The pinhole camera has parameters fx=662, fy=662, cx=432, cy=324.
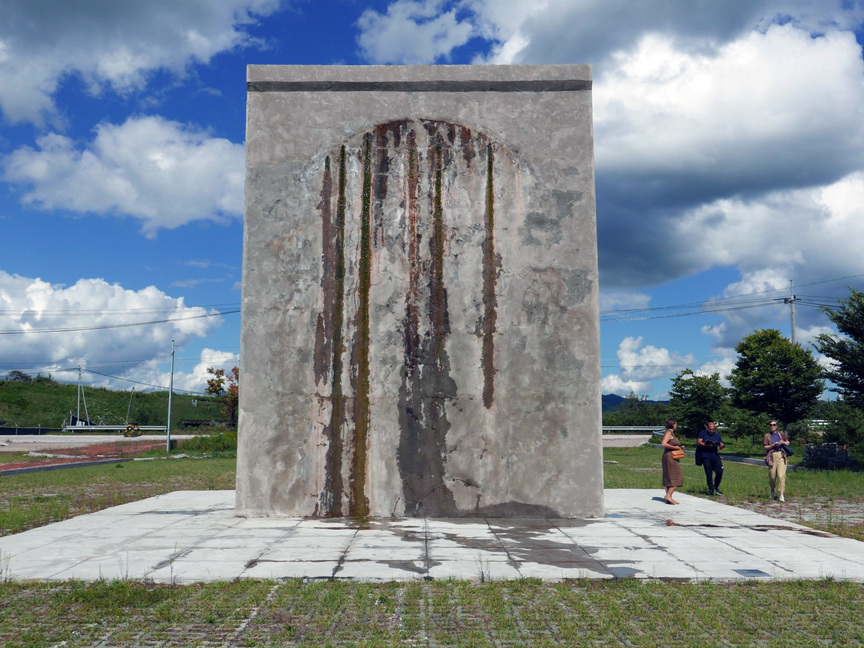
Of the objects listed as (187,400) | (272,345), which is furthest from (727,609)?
(187,400)

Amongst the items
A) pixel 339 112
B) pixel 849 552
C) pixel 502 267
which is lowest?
pixel 849 552

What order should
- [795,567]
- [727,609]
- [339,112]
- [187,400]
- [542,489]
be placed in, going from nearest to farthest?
[727,609]
[795,567]
[542,489]
[339,112]
[187,400]

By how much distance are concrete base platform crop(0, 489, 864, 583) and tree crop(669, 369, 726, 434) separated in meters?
34.9

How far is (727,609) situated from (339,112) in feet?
28.5

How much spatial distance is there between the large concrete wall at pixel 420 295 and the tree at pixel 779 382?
26.3 meters

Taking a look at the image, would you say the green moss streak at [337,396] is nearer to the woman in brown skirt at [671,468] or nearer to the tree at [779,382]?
the woman in brown skirt at [671,468]

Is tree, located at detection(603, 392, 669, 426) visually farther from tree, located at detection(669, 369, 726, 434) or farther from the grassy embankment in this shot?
the grassy embankment

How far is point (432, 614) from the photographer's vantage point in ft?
16.9

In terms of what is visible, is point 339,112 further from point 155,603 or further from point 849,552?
point 849,552

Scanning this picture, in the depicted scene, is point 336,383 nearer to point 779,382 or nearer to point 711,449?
point 711,449

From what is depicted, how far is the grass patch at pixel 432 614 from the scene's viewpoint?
15.2ft

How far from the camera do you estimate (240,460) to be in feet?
33.0

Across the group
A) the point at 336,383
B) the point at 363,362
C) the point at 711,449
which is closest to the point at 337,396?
the point at 336,383

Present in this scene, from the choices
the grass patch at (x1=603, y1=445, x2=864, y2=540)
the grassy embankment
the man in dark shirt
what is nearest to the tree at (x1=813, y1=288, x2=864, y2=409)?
the grass patch at (x1=603, y1=445, x2=864, y2=540)
